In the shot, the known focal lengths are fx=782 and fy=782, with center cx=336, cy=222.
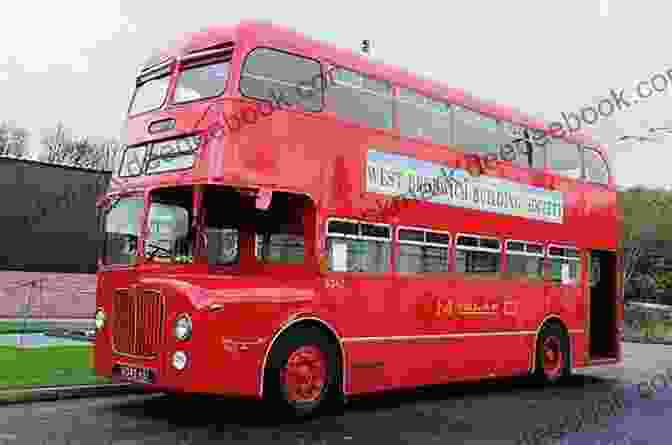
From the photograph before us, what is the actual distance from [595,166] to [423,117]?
5219 mm

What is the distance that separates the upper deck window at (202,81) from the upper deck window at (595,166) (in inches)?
324

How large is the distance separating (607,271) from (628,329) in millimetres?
20998

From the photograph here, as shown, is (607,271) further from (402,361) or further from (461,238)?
(402,361)

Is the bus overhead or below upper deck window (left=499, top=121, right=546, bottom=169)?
below

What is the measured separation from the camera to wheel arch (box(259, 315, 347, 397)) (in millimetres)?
8820

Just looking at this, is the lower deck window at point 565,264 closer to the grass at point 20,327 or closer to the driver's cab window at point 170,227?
the driver's cab window at point 170,227

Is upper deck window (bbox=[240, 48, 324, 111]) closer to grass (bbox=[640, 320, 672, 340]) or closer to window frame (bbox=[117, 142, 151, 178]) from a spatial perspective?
window frame (bbox=[117, 142, 151, 178])

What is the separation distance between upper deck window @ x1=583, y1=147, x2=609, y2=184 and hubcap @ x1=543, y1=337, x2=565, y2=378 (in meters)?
3.23

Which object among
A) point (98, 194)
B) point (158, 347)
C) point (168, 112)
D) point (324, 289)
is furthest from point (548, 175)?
point (98, 194)

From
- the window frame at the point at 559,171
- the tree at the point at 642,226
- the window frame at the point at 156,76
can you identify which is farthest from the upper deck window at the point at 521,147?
the tree at the point at 642,226

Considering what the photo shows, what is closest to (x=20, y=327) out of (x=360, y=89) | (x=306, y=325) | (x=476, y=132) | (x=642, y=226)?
(x=476, y=132)

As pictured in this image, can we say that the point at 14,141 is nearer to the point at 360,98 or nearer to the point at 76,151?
the point at 76,151

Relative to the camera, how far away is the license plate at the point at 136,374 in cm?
866

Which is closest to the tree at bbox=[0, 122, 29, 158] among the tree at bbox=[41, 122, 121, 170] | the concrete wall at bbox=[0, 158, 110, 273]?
the tree at bbox=[41, 122, 121, 170]
